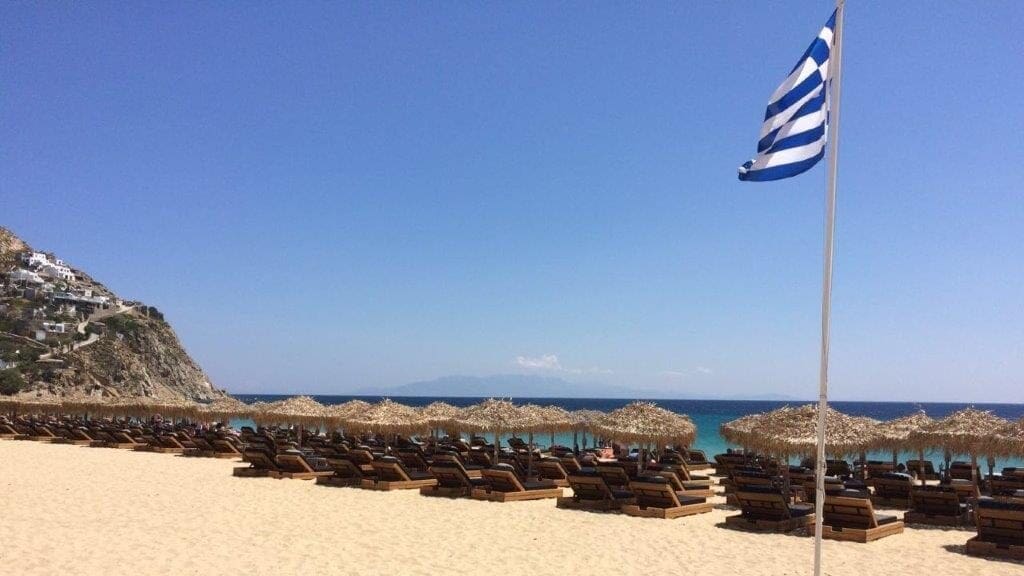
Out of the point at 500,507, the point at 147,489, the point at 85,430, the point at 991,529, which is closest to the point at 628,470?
the point at 500,507

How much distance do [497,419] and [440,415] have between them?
340 centimetres

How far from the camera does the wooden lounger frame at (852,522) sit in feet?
33.0

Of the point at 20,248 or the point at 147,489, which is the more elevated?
the point at 20,248

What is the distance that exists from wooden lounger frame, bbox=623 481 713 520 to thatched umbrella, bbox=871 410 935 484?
12.0 ft

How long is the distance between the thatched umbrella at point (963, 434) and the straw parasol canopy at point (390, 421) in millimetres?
10952

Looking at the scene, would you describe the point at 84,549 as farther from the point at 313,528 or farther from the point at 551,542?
the point at 551,542

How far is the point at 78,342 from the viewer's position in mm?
93250

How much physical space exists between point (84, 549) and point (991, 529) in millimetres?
10829

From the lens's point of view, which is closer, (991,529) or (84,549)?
(84,549)

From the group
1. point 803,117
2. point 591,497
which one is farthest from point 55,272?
point 803,117

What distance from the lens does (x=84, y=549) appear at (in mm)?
8289

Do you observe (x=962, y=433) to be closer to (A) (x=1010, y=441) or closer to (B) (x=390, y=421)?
(A) (x=1010, y=441)

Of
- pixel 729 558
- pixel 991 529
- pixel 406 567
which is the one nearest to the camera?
pixel 406 567

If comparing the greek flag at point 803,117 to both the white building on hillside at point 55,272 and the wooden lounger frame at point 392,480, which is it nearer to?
the wooden lounger frame at point 392,480
